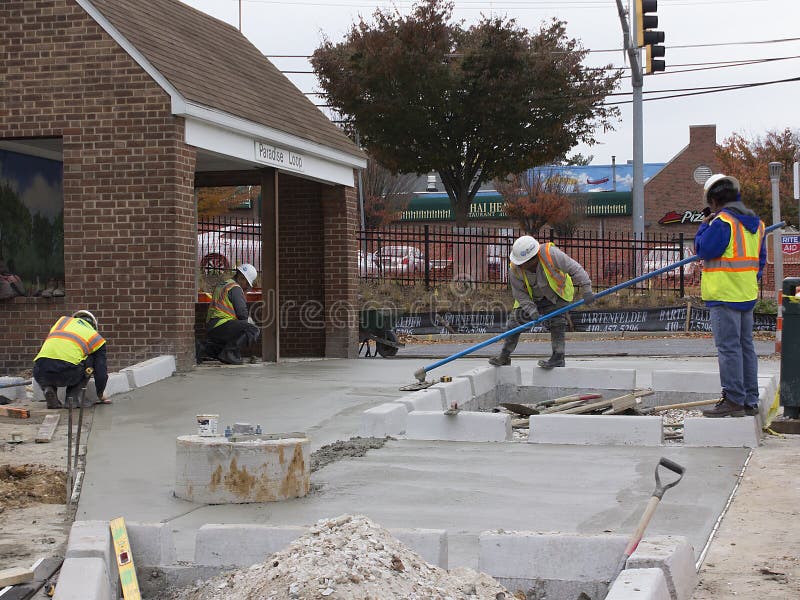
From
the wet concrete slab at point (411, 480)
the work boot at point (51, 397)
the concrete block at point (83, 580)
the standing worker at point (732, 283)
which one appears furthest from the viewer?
the work boot at point (51, 397)

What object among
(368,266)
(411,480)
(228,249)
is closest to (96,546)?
(411,480)

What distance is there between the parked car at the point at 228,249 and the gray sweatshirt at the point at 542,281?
468 inches

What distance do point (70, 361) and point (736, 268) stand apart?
628cm

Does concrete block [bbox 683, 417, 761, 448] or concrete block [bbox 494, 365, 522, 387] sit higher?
concrete block [bbox 494, 365, 522, 387]

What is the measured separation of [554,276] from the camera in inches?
500

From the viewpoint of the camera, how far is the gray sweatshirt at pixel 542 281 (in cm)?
1259

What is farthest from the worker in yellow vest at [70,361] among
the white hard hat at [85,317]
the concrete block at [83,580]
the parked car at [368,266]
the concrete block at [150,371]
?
the parked car at [368,266]

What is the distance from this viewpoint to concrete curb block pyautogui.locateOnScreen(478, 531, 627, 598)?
16.9ft

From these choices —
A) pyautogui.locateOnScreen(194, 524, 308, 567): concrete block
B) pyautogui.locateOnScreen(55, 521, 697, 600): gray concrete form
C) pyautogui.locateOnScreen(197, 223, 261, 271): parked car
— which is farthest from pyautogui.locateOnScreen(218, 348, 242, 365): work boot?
pyautogui.locateOnScreen(194, 524, 308, 567): concrete block

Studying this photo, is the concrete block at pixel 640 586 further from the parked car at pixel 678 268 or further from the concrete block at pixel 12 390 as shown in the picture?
the parked car at pixel 678 268

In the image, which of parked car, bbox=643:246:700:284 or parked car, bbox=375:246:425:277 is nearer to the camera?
parked car, bbox=375:246:425:277

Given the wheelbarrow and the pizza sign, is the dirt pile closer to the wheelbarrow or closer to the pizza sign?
the wheelbarrow

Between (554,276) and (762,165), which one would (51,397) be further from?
(762,165)

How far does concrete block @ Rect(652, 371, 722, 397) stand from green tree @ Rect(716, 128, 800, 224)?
36950 mm
